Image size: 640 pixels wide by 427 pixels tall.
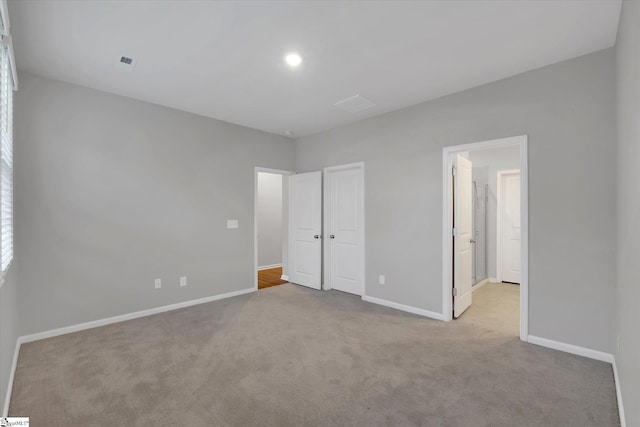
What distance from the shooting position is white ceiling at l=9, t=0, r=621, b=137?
6.77ft

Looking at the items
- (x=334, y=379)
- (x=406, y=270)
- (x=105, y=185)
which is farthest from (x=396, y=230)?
(x=105, y=185)

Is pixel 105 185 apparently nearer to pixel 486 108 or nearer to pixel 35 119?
pixel 35 119

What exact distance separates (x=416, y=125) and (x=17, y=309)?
15.5 ft

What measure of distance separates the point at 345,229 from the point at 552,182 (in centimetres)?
274

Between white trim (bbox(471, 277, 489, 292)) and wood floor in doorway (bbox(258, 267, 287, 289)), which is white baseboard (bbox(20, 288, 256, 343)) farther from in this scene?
white trim (bbox(471, 277, 489, 292))

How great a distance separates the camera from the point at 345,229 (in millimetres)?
4789

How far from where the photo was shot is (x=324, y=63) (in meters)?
2.78

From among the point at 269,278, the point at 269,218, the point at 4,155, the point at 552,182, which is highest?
the point at 4,155

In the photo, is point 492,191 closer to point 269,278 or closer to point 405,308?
point 405,308

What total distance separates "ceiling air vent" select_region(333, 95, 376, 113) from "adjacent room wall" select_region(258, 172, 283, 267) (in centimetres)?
372

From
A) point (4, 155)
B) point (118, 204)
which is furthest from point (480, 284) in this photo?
point (4, 155)

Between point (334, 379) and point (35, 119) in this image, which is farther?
point (35, 119)

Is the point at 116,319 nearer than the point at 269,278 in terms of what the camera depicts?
Yes

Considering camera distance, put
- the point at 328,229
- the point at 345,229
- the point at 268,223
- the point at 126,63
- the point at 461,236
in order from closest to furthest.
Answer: the point at 126,63
the point at 461,236
the point at 345,229
the point at 328,229
the point at 268,223
